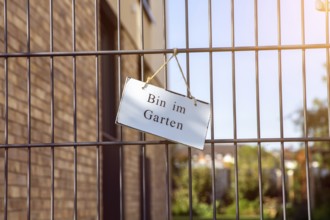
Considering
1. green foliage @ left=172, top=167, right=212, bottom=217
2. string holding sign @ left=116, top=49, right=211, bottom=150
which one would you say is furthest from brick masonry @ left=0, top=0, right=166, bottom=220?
green foliage @ left=172, top=167, right=212, bottom=217

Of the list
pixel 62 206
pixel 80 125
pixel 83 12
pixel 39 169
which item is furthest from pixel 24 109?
pixel 83 12

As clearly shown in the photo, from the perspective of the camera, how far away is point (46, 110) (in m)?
5.58

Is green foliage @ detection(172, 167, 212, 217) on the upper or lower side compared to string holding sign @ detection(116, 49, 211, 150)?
upper

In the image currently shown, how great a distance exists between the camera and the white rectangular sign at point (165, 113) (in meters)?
3.25

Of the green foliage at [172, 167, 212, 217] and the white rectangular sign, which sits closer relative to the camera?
the white rectangular sign

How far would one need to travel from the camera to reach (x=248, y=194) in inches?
1698

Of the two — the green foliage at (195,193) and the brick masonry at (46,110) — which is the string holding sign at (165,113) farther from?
the green foliage at (195,193)

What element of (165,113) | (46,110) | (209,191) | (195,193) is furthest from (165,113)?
(209,191)

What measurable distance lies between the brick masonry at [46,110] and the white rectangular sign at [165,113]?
148 cm

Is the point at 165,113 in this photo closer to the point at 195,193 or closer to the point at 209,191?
the point at 195,193

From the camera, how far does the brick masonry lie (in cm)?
477

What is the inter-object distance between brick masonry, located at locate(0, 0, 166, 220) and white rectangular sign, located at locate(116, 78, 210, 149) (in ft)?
4.85

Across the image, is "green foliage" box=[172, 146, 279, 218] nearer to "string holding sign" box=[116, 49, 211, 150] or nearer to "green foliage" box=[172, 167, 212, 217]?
"green foliage" box=[172, 167, 212, 217]

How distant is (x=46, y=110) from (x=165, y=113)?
98.0 inches
